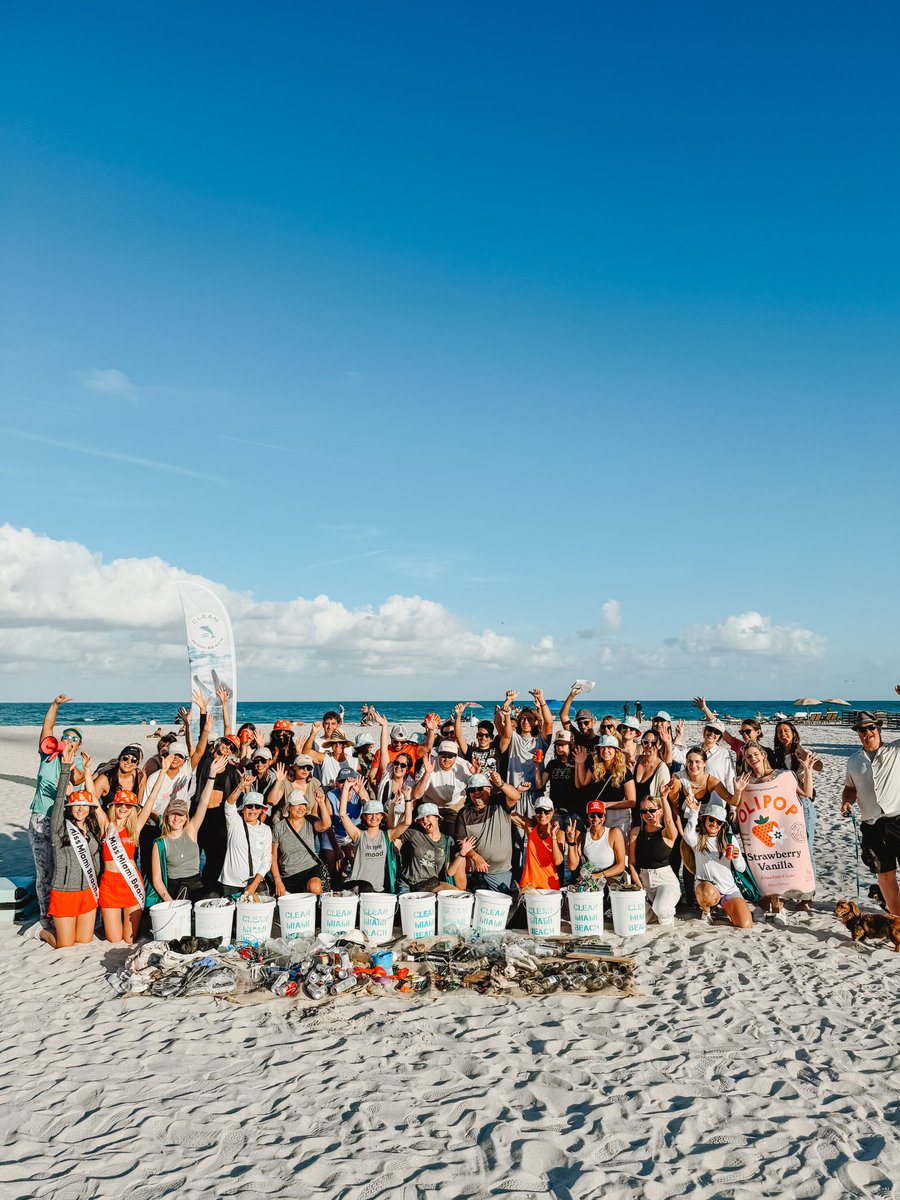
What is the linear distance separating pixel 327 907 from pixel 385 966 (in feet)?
2.41

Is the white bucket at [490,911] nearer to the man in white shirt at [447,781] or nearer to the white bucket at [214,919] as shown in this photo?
the man in white shirt at [447,781]

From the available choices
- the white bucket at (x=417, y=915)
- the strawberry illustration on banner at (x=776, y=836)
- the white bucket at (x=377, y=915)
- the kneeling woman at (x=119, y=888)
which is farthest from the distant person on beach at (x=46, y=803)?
the strawberry illustration on banner at (x=776, y=836)

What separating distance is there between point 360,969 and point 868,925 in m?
4.28

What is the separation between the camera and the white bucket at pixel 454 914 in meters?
6.64

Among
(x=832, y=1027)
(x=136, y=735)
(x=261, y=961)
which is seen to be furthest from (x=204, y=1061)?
(x=136, y=735)

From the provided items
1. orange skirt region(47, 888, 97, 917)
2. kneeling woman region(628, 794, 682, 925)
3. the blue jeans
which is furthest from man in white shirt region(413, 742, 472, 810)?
orange skirt region(47, 888, 97, 917)

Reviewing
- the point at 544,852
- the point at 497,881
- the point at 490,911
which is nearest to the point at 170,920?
the point at 490,911

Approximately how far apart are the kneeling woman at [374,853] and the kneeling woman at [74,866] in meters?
2.18

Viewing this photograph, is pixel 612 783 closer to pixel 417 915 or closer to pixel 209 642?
pixel 417 915

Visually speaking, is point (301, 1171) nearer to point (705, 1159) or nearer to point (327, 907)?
point (705, 1159)

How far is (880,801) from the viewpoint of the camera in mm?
6887

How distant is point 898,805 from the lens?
686 cm

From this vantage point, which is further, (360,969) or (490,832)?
(490,832)

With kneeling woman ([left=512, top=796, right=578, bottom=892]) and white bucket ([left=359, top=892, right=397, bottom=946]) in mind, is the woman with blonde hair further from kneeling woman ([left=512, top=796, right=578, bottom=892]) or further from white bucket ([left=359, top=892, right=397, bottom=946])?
white bucket ([left=359, top=892, right=397, bottom=946])
